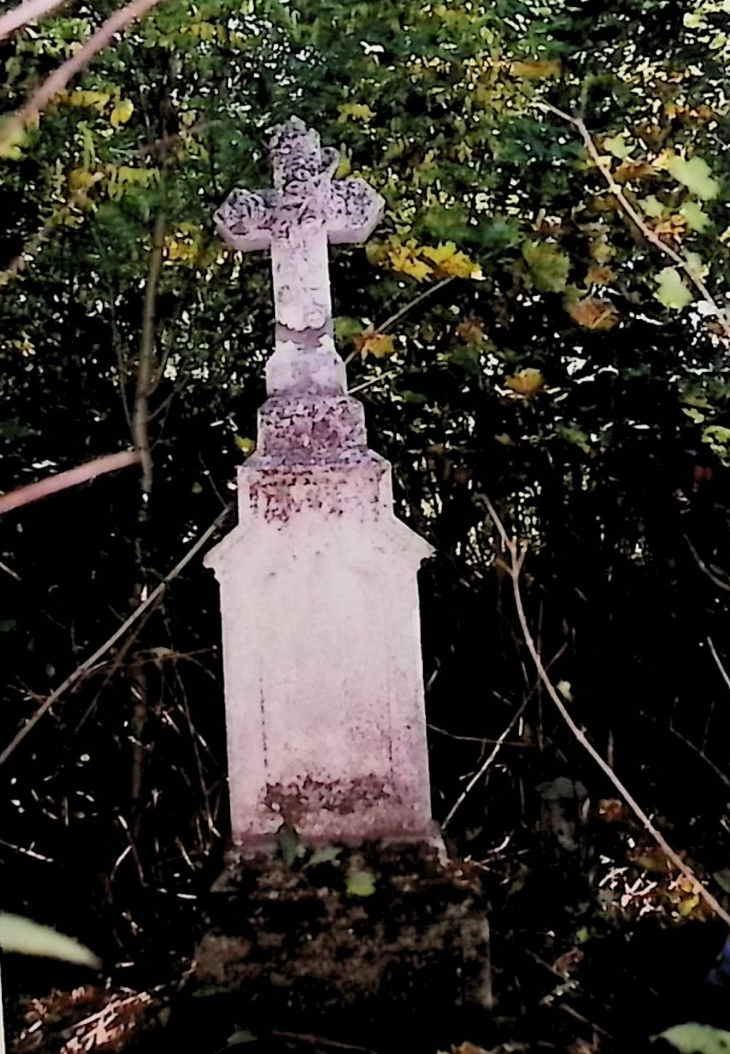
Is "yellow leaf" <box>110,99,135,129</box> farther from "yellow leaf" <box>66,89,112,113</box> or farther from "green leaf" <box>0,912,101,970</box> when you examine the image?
"green leaf" <box>0,912,101,970</box>

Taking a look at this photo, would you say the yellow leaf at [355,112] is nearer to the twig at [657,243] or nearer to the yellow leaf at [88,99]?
Result: the yellow leaf at [88,99]

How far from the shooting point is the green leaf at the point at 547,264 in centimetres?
273

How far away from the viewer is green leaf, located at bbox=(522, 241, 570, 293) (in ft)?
8.97

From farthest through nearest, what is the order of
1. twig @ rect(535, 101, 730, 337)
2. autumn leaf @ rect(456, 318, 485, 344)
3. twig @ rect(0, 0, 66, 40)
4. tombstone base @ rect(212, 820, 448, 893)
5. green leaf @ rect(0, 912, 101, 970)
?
1. autumn leaf @ rect(456, 318, 485, 344)
2. tombstone base @ rect(212, 820, 448, 893)
3. twig @ rect(535, 101, 730, 337)
4. twig @ rect(0, 0, 66, 40)
5. green leaf @ rect(0, 912, 101, 970)

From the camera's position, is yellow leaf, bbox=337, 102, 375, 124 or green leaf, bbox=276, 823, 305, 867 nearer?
green leaf, bbox=276, 823, 305, 867

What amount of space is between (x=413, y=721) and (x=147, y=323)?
1.44m

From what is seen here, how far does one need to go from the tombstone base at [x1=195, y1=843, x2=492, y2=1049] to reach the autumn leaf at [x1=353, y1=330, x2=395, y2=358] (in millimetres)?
A: 1426

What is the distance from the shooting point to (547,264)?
9.00ft

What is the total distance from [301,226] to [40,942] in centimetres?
183

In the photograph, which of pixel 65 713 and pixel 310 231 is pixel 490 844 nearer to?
pixel 65 713

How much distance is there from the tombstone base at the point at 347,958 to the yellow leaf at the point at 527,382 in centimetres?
144

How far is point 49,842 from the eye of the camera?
9.08 ft

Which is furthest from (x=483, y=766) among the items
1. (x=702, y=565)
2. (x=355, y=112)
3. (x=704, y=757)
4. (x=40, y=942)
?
(x=40, y=942)

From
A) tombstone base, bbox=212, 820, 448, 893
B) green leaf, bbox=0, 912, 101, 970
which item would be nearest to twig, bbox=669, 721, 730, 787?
tombstone base, bbox=212, 820, 448, 893
